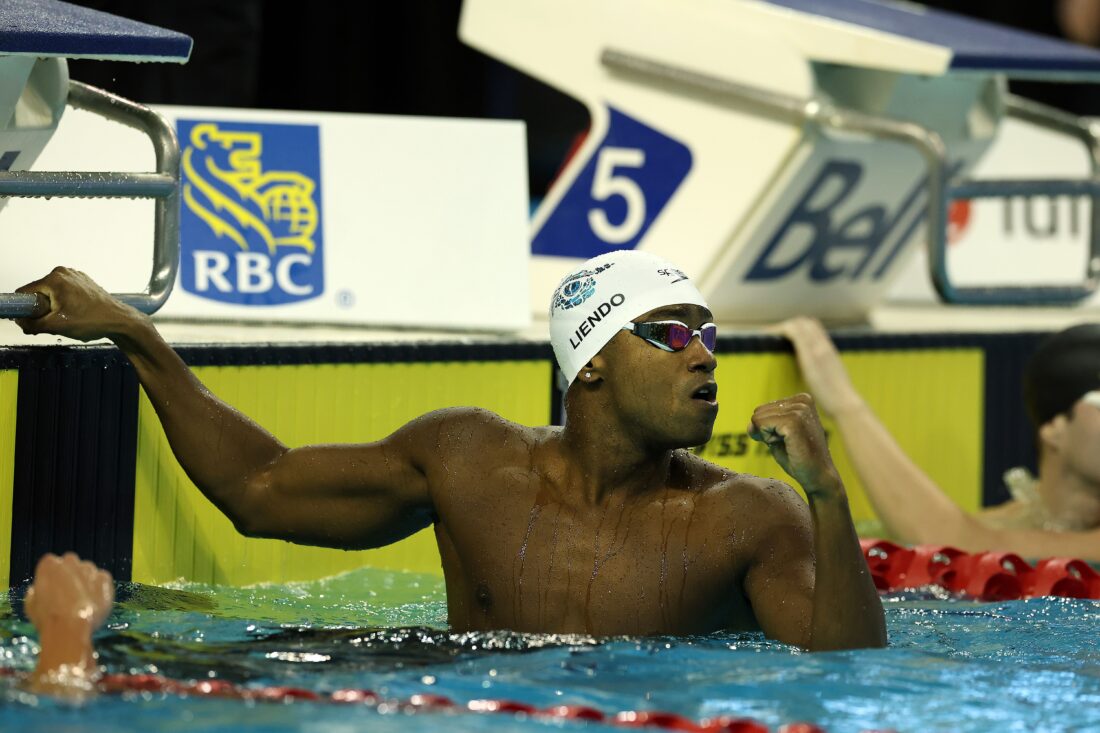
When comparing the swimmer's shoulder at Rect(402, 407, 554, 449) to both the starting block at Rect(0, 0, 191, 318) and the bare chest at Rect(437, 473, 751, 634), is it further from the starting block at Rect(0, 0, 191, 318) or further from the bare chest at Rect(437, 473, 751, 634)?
the starting block at Rect(0, 0, 191, 318)

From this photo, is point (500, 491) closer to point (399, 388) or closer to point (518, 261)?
point (399, 388)

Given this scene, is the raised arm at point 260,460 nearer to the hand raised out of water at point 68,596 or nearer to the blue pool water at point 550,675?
the blue pool water at point 550,675

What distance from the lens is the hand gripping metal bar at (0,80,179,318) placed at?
3.52 meters

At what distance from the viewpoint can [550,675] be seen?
3.06 meters

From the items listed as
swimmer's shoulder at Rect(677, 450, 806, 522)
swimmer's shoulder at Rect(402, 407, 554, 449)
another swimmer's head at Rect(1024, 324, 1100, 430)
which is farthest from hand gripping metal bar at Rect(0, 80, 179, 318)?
another swimmer's head at Rect(1024, 324, 1100, 430)

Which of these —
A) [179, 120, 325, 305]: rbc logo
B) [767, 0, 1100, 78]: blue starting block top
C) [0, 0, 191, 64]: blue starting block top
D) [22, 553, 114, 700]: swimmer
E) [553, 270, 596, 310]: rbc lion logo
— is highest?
[767, 0, 1100, 78]: blue starting block top

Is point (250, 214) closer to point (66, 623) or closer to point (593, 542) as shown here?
point (593, 542)

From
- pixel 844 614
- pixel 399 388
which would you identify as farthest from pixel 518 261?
pixel 844 614

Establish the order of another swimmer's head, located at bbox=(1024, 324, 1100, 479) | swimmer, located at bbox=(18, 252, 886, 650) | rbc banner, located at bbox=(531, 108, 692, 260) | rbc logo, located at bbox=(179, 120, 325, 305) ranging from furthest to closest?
rbc banner, located at bbox=(531, 108, 692, 260) → another swimmer's head, located at bbox=(1024, 324, 1100, 479) → rbc logo, located at bbox=(179, 120, 325, 305) → swimmer, located at bbox=(18, 252, 886, 650)

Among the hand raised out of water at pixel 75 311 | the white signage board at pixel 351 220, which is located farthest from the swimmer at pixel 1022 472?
the hand raised out of water at pixel 75 311

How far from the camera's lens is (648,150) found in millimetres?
5613

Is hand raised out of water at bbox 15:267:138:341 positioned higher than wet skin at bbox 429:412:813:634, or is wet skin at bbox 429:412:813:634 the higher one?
hand raised out of water at bbox 15:267:138:341

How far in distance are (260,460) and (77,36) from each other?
83 centimetres

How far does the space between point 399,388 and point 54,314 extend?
110 cm
